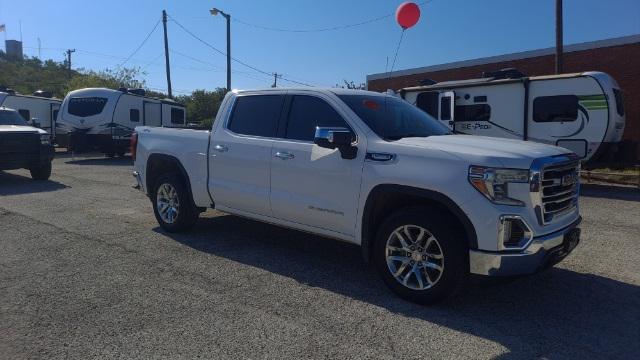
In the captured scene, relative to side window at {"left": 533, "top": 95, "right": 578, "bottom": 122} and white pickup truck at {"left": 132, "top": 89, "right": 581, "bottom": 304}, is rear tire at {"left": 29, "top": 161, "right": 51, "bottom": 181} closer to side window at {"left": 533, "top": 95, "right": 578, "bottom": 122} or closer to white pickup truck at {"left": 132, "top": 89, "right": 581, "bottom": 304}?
white pickup truck at {"left": 132, "top": 89, "right": 581, "bottom": 304}

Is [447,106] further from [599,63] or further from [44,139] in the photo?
[44,139]

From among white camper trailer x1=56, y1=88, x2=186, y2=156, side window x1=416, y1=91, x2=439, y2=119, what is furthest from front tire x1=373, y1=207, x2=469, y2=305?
white camper trailer x1=56, y1=88, x2=186, y2=156

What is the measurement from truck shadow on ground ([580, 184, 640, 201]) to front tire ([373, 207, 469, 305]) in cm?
841

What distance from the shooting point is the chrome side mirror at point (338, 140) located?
4500mm

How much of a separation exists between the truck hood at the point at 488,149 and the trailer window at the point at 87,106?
1761 centimetres

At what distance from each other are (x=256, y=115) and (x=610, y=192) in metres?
9.78

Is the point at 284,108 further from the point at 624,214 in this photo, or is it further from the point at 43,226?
the point at 624,214

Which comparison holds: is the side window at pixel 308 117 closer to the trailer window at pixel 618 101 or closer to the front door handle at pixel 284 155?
the front door handle at pixel 284 155

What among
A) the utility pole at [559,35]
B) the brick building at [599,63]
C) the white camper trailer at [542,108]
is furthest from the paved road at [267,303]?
the brick building at [599,63]

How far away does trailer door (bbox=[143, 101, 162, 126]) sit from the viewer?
21.2 meters

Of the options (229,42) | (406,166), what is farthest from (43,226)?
(229,42)

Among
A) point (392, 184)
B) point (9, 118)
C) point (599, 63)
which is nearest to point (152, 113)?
point (9, 118)

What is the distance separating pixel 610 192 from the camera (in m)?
11.8

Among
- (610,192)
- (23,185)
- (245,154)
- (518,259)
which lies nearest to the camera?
(518,259)
